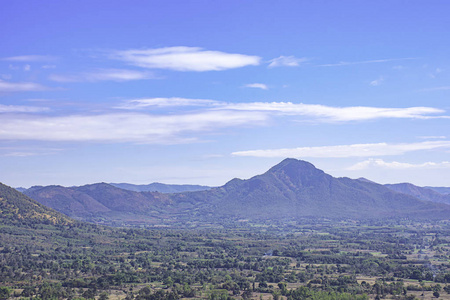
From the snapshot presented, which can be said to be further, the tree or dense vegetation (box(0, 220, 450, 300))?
dense vegetation (box(0, 220, 450, 300))

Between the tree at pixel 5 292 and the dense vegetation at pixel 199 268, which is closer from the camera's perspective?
the tree at pixel 5 292

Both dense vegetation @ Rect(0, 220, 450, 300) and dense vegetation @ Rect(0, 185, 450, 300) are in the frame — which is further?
dense vegetation @ Rect(0, 220, 450, 300)

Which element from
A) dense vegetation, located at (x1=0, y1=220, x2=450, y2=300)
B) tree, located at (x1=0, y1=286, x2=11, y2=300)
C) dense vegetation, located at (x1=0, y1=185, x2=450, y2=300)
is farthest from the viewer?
dense vegetation, located at (x1=0, y1=220, x2=450, y2=300)

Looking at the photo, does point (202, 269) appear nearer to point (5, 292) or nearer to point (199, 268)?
point (199, 268)

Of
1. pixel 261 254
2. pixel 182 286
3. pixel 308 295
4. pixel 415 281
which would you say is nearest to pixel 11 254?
pixel 182 286

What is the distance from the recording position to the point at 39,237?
17800cm

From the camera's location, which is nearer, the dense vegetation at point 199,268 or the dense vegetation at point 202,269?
the dense vegetation at point 199,268

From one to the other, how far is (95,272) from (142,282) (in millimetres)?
14305

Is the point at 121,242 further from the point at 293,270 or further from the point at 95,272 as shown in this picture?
the point at 293,270

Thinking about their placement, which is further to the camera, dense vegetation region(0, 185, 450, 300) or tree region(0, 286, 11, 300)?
dense vegetation region(0, 185, 450, 300)

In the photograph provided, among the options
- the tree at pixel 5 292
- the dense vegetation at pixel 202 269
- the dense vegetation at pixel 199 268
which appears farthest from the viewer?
the dense vegetation at pixel 202 269

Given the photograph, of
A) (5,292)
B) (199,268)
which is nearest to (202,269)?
(199,268)

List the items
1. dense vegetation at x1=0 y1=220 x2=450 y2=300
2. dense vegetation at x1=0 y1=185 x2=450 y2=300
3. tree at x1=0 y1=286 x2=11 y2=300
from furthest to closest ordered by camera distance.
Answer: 1. dense vegetation at x1=0 y1=220 x2=450 y2=300
2. dense vegetation at x1=0 y1=185 x2=450 y2=300
3. tree at x1=0 y1=286 x2=11 y2=300

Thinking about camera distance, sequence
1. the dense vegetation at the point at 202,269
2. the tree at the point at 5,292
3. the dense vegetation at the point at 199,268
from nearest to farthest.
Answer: the tree at the point at 5,292 → the dense vegetation at the point at 199,268 → the dense vegetation at the point at 202,269
